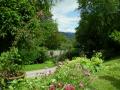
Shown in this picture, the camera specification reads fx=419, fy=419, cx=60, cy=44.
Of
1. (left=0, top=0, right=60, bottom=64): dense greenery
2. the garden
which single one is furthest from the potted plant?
(left=0, top=0, right=60, bottom=64): dense greenery

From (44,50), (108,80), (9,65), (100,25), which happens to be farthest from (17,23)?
(44,50)

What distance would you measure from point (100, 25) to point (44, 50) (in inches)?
301

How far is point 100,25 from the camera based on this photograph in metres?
49.9

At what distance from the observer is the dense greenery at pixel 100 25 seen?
4922 centimetres

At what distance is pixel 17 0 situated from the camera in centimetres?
2078

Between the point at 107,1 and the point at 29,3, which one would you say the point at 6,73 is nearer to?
the point at 29,3

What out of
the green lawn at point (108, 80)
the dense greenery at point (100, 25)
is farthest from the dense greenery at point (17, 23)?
the dense greenery at point (100, 25)

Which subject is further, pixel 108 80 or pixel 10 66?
pixel 108 80

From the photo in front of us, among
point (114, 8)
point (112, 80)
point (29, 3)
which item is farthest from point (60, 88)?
point (114, 8)

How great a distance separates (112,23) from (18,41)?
2856cm

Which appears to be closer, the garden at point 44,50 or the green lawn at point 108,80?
the garden at point 44,50

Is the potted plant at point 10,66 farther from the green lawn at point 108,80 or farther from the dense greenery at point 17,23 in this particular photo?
the dense greenery at point 17,23

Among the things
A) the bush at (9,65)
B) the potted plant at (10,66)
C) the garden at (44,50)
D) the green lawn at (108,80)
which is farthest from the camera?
the green lawn at (108,80)

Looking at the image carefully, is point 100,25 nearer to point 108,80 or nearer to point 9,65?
point 108,80
